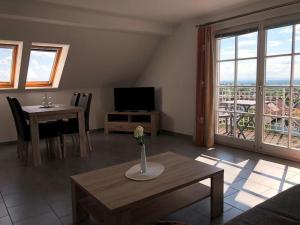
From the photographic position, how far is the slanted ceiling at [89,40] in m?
3.76

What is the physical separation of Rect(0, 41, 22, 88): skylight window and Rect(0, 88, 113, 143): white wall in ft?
0.84

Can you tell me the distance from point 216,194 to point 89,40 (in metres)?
3.62

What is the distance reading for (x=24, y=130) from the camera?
3.55 m

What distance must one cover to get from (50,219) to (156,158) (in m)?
1.06

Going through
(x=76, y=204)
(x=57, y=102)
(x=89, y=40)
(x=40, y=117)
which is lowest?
(x=76, y=204)

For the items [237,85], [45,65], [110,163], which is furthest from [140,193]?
[45,65]

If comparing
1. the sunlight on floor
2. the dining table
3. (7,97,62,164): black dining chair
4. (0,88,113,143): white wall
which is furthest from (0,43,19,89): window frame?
the sunlight on floor

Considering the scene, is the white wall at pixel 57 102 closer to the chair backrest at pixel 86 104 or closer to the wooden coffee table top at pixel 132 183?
the chair backrest at pixel 86 104

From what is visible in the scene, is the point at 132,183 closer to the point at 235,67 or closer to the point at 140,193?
the point at 140,193

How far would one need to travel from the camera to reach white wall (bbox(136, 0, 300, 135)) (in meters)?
4.79

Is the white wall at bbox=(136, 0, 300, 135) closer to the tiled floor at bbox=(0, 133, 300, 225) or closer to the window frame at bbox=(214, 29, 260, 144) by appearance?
the window frame at bbox=(214, 29, 260, 144)

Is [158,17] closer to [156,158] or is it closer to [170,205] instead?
[156,158]

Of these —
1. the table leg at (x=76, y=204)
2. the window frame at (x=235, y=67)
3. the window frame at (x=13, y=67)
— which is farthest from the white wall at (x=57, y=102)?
the table leg at (x=76, y=204)

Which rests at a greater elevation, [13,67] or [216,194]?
[13,67]
